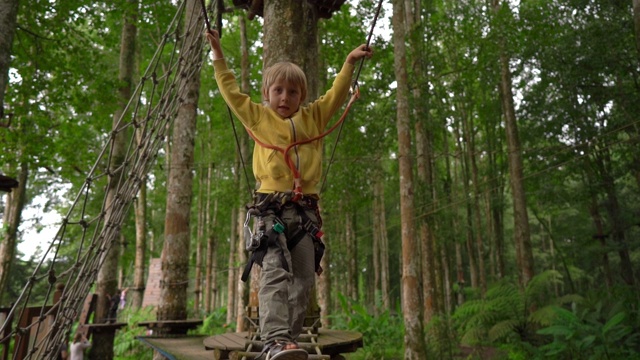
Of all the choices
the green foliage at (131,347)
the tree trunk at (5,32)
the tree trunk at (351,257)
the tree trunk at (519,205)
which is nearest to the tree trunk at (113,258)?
the green foliage at (131,347)

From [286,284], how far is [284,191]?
469 mm

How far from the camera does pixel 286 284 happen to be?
7.27 ft

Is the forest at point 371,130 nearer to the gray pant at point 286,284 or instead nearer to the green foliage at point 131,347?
the green foliage at point 131,347

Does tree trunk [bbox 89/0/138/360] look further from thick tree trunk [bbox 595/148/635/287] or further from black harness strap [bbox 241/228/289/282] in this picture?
thick tree trunk [bbox 595/148/635/287]

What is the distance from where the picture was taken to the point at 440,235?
14.6 meters

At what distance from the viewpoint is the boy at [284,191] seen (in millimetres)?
2219

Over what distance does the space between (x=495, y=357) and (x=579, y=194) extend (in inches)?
325

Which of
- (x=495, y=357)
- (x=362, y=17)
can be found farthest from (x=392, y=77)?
(x=495, y=357)

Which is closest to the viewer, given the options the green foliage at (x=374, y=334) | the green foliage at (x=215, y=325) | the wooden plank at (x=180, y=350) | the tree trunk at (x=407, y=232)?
the wooden plank at (x=180, y=350)

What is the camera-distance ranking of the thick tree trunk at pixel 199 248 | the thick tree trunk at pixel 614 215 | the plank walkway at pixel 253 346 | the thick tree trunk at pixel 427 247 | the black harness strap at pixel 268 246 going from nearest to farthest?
the black harness strap at pixel 268 246 < the plank walkway at pixel 253 346 < the thick tree trunk at pixel 427 247 < the thick tree trunk at pixel 614 215 < the thick tree trunk at pixel 199 248

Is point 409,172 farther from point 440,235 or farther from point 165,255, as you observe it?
point 440,235

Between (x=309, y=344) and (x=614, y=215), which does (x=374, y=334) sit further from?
(x=614, y=215)

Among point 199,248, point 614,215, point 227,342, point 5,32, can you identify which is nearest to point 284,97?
point 227,342

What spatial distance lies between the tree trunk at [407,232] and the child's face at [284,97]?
646 centimetres
